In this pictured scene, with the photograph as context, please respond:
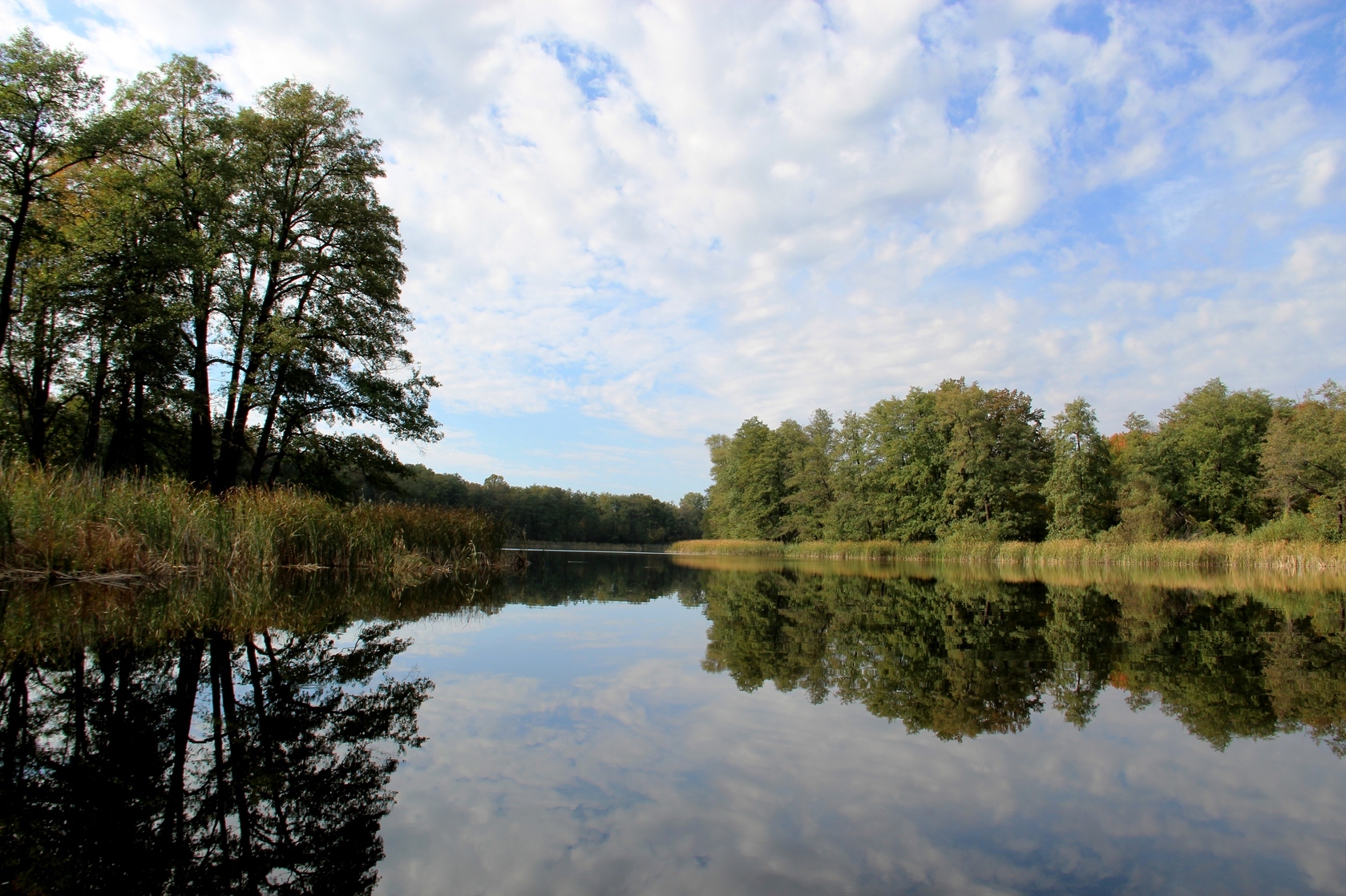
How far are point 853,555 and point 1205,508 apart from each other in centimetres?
2032

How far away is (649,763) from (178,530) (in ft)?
28.0

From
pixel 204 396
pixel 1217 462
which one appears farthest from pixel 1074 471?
pixel 204 396

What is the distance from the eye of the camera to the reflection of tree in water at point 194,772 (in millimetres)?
1917

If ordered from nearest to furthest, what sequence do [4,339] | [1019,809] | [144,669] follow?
[1019,809]
[144,669]
[4,339]

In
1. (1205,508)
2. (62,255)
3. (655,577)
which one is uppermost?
(62,255)

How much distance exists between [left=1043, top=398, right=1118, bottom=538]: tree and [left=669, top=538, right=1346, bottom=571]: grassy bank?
5.17 m

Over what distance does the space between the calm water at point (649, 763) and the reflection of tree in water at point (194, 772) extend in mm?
13

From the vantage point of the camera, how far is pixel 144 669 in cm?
393

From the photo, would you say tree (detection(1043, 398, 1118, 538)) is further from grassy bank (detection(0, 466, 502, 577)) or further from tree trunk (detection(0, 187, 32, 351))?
tree trunk (detection(0, 187, 32, 351))

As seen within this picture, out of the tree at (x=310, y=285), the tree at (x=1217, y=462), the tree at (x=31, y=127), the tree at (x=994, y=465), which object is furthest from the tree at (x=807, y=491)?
the tree at (x=31, y=127)

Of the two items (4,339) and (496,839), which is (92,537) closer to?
(496,839)

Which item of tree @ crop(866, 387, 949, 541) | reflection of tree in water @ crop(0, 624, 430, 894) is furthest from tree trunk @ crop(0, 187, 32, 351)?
tree @ crop(866, 387, 949, 541)

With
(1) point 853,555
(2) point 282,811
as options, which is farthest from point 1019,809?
(1) point 853,555

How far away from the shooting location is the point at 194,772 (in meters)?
2.54
